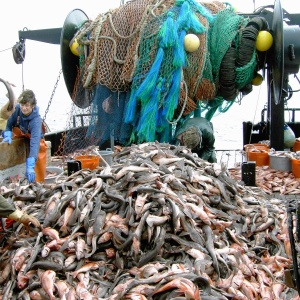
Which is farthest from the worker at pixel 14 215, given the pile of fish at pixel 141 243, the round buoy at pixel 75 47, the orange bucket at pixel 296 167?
the orange bucket at pixel 296 167

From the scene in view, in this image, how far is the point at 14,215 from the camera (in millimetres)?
3879

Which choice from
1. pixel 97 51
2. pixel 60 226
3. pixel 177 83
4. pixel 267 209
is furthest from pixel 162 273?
pixel 97 51

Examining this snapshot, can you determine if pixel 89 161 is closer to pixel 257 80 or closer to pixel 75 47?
pixel 75 47

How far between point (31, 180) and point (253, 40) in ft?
14.5

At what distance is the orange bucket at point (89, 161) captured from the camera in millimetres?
6316

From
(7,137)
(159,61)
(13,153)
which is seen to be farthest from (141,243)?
(159,61)

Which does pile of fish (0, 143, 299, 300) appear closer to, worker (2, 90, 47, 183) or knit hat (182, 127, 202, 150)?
worker (2, 90, 47, 183)

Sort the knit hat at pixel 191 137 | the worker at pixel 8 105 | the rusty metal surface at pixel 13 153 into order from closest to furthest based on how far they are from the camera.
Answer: the rusty metal surface at pixel 13 153, the knit hat at pixel 191 137, the worker at pixel 8 105

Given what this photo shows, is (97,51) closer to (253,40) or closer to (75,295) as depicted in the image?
(253,40)

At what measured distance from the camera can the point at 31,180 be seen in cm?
568

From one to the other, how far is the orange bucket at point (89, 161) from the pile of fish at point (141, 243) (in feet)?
4.90

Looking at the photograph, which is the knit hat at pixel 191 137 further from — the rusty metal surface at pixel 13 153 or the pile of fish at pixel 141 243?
the rusty metal surface at pixel 13 153

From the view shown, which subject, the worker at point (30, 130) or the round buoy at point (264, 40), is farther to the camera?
the round buoy at point (264, 40)

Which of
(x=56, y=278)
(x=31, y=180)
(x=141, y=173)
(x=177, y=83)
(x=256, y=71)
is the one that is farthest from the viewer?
(x=256, y=71)
